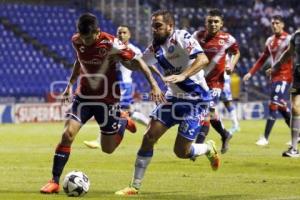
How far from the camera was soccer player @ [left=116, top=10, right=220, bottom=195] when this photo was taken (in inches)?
415

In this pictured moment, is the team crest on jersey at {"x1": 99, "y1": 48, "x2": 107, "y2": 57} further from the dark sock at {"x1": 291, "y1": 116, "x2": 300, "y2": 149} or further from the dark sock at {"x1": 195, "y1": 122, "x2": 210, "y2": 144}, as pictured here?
the dark sock at {"x1": 291, "y1": 116, "x2": 300, "y2": 149}

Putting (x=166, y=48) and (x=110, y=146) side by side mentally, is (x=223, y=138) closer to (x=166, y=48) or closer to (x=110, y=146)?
(x=110, y=146)

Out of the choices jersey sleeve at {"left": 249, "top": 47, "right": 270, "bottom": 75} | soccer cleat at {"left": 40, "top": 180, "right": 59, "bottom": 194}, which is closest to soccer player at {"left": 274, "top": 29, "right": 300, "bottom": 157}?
jersey sleeve at {"left": 249, "top": 47, "right": 270, "bottom": 75}

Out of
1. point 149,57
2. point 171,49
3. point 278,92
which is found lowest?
point 278,92

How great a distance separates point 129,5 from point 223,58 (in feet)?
74.0

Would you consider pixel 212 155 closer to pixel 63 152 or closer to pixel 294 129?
pixel 63 152

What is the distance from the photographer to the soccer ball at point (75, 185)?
1032 centimetres

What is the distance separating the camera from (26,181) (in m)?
11.9

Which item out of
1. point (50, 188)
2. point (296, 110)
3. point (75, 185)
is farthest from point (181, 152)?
point (296, 110)

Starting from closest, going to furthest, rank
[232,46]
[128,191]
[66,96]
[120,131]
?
1. [128,191]
2. [66,96]
3. [120,131]
4. [232,46]

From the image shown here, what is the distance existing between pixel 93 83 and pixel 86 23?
1108 millimetres

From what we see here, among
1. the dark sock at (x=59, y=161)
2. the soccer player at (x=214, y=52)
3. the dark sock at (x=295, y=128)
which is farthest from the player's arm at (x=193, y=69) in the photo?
the dark sock at (x=295, y=128)

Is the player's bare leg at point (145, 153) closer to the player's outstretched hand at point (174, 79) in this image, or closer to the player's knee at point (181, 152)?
the player's knee at point (181, 152)

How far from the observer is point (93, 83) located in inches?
445
